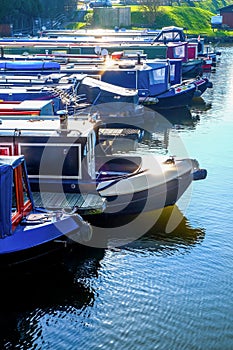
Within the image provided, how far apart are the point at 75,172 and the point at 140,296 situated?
4.24 m

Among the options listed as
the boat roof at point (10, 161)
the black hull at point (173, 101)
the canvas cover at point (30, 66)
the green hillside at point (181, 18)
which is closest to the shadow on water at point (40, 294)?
the boat roof at point (10, 161)

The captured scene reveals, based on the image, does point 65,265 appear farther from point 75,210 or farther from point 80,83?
point 80,83

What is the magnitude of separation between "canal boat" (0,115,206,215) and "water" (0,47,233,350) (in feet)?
3.40

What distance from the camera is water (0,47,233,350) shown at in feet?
40.0

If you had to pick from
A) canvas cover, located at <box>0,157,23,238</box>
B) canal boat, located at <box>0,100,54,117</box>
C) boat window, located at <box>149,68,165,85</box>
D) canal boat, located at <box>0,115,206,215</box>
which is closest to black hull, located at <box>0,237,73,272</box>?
canvas cover, located at <box>0,157,23,238</box>

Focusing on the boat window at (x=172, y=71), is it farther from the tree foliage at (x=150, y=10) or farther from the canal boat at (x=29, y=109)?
the tree foliage at (x=150, y=10)

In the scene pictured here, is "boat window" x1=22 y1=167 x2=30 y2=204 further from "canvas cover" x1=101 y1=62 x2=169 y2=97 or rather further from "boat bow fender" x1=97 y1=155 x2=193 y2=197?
"canvas cover" x1=101 y1=62 x2=169 y2=97

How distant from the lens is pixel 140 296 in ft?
44.5

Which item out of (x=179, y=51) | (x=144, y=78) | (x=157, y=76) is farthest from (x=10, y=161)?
(x=179, y=51)

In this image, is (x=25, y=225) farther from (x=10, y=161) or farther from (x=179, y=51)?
(x=179, y=51)

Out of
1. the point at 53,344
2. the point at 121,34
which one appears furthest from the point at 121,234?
the point at 121,34

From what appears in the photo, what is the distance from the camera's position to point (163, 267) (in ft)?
49.0

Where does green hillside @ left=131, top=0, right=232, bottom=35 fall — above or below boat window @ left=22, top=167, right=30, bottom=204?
above

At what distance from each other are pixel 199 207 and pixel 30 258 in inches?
260
